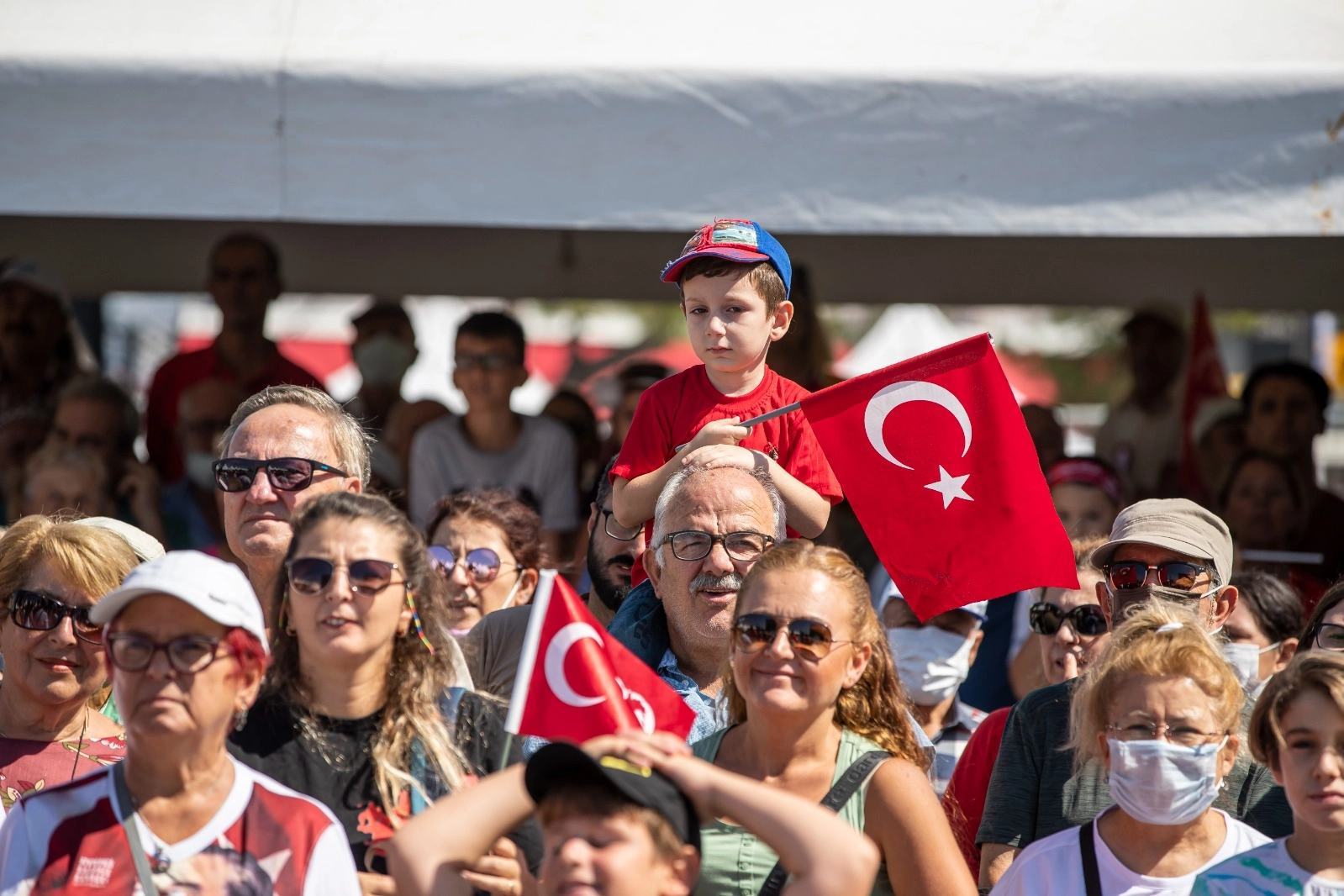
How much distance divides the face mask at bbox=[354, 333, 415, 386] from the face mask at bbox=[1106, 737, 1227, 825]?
5204 mm

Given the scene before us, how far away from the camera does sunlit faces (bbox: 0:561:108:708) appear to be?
129 inches

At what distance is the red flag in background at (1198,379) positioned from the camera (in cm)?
707

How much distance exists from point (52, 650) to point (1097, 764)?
86.9 inches

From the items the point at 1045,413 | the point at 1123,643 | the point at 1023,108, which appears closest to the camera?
the point at 1123,643

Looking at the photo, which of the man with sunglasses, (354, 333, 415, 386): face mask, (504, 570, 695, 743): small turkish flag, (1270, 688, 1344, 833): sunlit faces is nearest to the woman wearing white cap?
(504, 570, 695, 743): small turkish flag

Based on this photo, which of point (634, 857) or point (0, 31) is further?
point (0, 31)

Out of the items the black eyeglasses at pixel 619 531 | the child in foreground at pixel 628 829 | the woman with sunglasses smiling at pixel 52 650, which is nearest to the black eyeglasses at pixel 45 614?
the woman with sunglasses smiling at pixel 52 650

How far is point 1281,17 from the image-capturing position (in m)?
4.88

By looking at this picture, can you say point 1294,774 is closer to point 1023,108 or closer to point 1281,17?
point 1023,108

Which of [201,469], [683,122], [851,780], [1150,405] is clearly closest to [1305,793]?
[851,780]

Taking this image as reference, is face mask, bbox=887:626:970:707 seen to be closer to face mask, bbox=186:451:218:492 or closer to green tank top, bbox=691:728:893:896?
green tank top, bbox=691:728:893:896

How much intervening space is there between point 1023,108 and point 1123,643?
2.20 meters

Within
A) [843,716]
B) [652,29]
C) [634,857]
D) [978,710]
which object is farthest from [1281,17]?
[634,857]

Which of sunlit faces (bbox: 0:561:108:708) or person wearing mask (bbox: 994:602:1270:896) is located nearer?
person wearing mask (bbox: 994:602:1270:896)
